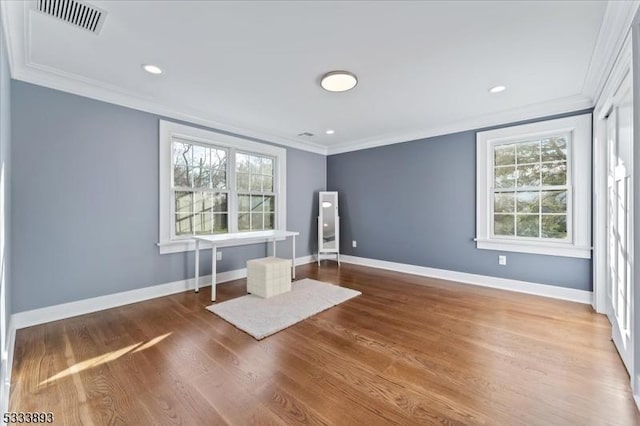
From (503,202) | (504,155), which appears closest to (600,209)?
(503,202)

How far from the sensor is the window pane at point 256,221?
460 centimetres

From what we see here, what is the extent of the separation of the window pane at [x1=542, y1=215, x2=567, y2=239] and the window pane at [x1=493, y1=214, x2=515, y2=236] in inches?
13.4

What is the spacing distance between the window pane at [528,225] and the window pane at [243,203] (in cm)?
401

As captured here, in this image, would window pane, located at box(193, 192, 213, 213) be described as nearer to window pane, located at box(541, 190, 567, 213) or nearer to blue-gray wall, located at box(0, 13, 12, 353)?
blue-gray wall, located at box(0, 13, 12, 353)

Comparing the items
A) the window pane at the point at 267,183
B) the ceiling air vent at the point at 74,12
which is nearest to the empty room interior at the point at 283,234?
the ceiling air vent at the point at 74,12

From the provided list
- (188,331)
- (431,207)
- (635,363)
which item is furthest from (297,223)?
(635,363)

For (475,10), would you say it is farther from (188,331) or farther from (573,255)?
(188,331)

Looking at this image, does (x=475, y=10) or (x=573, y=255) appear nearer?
(x=475, y=10)

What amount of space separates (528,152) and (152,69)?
14.9ft

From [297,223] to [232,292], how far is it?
2.03 metres

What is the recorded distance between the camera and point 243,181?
445cm

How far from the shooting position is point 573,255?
3238 millimetres

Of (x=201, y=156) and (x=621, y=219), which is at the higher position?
(x=201, y=156)

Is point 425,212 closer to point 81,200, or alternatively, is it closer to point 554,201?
point 554,201
